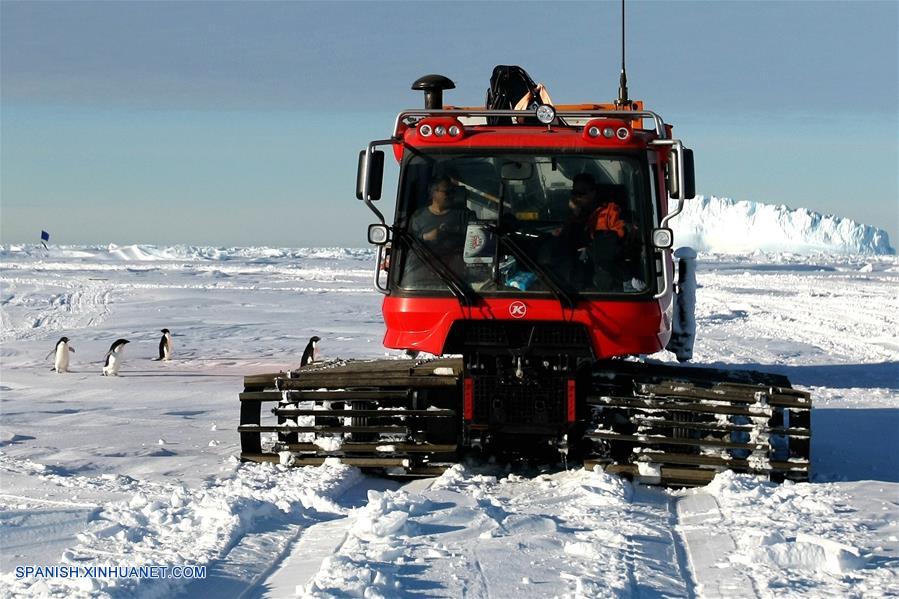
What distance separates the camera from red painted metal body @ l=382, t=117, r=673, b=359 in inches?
281

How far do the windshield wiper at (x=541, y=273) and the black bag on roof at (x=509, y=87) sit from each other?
11.6 feet

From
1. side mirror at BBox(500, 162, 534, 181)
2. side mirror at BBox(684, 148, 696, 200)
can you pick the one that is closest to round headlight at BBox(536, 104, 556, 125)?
side mirror at BBox(500, 162, 534, 181)

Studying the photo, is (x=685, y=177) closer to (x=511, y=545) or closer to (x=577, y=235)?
(x=577, y=235)

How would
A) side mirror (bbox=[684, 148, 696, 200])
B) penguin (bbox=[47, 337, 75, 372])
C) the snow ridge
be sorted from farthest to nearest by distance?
the snow ridge < penguin (bbox=[47, 337, 75, 372]) < side mirror (bbox=[684, 148, 696, 200])

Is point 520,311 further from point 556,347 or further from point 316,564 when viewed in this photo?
point 316,564

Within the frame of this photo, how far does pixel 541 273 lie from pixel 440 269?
642 mm

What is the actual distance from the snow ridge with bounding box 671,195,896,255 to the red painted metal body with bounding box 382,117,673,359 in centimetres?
11589

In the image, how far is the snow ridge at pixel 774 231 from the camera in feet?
402

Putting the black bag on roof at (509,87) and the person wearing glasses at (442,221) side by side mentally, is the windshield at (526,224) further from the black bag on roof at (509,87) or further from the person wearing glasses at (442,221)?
the black bag on roof at (509,87)

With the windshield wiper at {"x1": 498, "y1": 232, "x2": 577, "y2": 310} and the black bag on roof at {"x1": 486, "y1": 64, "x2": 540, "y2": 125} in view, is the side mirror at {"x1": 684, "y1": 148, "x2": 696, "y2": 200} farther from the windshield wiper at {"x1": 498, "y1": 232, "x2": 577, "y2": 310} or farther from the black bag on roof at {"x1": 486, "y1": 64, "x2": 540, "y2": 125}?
the black bag on roof at {"x1": 486, "y1": 64, "x2": 540, "y2": 125}

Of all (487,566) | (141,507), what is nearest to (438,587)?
(487,566)

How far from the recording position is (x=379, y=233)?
24.0 ft

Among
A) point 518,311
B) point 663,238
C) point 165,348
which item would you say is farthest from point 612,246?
point 165,348

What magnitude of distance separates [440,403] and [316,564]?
263 centimetres
